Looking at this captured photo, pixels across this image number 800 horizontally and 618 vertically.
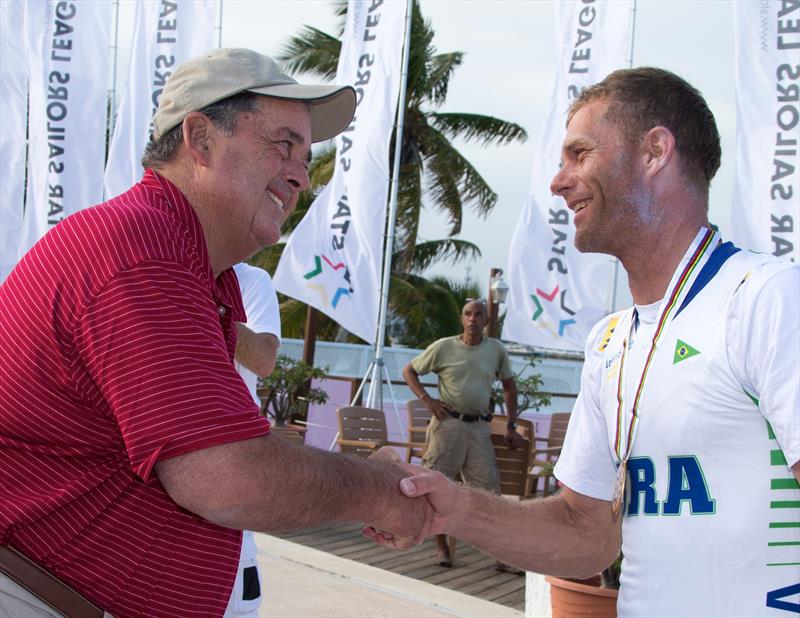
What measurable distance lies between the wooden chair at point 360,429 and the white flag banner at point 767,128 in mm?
4150

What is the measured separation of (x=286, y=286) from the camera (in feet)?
35.4

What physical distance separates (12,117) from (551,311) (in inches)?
314

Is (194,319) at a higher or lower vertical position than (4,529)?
higher

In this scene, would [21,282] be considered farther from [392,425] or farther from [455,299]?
[455,299]

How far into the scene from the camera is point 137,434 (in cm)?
147

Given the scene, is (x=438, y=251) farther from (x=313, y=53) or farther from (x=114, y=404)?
(x=114, y=404)

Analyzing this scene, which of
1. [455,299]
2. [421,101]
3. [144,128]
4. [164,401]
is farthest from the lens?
[455,299]

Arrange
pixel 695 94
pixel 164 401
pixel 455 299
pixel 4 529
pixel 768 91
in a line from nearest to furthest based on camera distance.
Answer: pixel 164 401, pixel 4 529, pixel 695 94, pixel 768 91, pixel 455 299

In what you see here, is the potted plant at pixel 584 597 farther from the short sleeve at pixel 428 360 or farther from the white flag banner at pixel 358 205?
the white flag banner at pixel 358 205

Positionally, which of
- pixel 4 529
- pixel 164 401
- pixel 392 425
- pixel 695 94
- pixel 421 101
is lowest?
pixel 392 425

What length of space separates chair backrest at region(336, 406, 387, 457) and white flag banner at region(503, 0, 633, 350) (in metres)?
1.71

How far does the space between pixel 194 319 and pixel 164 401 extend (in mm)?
151

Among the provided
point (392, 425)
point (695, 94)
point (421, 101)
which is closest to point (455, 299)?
point (421, 101)

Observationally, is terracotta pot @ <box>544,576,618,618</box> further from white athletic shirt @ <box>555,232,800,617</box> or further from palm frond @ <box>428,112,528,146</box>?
palm frond @ <box>428,112,528,146</box>
